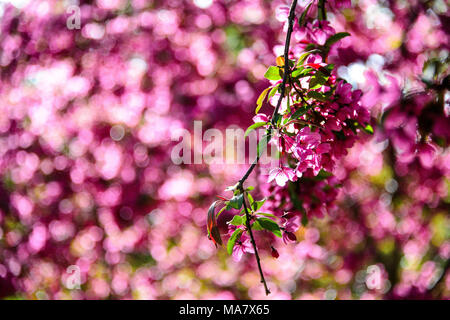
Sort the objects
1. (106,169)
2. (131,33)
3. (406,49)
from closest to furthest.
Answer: (406,49) → (131,33) → (106,169)

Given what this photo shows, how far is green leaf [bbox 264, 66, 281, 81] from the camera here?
2.67 feet

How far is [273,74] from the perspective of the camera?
0.82 metres

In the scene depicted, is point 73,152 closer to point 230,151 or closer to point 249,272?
point 230,151

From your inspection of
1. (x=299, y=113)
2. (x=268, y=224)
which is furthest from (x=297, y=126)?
(x=268, y=224)

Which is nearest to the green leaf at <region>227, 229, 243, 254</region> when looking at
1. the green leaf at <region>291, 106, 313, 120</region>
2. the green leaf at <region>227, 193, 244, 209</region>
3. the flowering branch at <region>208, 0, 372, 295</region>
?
the flowering branch at <region>208, 0, 372, 295</region>

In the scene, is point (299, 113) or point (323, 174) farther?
point (323, 174)

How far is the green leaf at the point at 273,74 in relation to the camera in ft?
2.67

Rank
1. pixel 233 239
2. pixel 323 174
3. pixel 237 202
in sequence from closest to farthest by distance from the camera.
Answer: pixel 237 202
pixel 233 239
pixel 323 174

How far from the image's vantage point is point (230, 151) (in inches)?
121

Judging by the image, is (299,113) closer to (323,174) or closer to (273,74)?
(273,74)

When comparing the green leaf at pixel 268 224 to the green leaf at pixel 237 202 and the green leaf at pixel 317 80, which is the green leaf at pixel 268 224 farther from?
the green leaf at pixel 317 80

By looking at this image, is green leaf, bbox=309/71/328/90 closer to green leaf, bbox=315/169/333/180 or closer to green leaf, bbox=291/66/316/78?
green leaf, bbox=291/66/316/78

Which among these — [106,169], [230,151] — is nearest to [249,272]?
[230,151]
